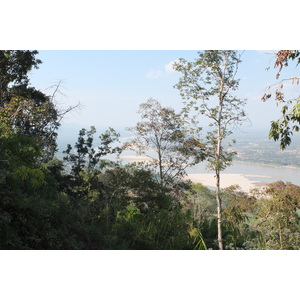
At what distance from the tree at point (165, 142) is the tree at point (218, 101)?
0.21m

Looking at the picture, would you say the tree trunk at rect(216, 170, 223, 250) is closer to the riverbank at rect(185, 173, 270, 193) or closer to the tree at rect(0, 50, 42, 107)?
the riverbank at rect(185, 173, 270, 193)

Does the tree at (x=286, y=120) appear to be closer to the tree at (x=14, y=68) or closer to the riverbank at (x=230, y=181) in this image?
the riverbank at (x=230, y=181)

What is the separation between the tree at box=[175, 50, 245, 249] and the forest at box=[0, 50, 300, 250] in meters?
0.01

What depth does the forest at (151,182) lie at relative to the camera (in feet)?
10.4

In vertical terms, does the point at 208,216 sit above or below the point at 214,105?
below

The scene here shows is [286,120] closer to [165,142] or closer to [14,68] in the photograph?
[165,142]

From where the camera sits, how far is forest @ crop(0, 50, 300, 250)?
317 cm

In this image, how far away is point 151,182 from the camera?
4.20 m
